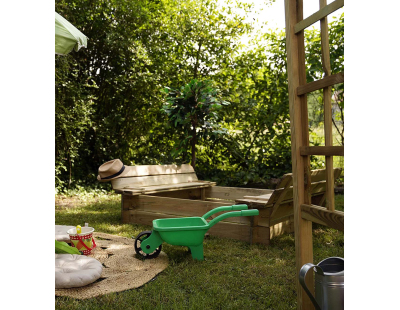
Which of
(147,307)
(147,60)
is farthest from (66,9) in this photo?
(147,307)

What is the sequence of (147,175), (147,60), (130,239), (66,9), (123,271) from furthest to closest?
(147,60), (66,9), (147,175), (130,239), (123,271)

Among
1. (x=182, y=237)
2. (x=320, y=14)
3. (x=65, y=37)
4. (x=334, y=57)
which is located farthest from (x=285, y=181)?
(x=334, y=57)

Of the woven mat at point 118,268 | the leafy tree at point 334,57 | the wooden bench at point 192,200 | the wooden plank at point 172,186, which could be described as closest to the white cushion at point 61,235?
the woven mat at point 118,268

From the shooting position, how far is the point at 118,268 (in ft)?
8.25

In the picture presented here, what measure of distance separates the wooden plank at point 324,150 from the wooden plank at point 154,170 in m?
2.78

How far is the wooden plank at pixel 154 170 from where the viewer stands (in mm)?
4139

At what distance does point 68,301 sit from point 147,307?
43 cm

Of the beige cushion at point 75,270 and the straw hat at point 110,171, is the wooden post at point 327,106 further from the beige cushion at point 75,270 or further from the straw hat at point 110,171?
the straw hat at point 110,171

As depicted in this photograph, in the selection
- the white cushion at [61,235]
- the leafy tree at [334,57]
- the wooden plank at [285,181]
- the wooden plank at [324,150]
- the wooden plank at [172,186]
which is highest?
the leafy tree at [334,57]

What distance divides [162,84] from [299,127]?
5290 mm

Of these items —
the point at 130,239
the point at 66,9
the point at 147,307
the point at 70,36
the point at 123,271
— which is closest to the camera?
the point at 147,307
